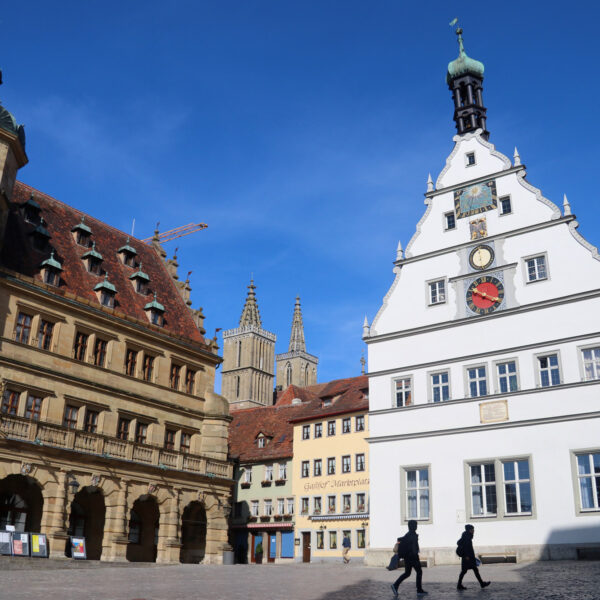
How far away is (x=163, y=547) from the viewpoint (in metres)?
36.7

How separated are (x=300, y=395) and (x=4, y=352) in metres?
51.5

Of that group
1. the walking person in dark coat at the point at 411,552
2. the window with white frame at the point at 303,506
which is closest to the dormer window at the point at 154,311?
the window with white frame at the point at 303,506

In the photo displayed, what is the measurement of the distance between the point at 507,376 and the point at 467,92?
50.3 ft

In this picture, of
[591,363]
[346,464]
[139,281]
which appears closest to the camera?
[591,363]

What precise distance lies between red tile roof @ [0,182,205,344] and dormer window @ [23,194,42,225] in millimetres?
421

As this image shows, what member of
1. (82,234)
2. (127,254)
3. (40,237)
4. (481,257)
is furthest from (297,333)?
(481,257)

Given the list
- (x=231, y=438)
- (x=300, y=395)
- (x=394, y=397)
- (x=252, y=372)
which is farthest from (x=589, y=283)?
(x=252, y=372)

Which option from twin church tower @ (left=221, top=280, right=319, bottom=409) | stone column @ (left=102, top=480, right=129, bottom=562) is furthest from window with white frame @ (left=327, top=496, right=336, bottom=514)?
twin church tower @ (left=221, top=280, right=319, bottom=409)

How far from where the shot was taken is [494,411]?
92.8 ft

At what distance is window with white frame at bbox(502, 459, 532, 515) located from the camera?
26.6 meters

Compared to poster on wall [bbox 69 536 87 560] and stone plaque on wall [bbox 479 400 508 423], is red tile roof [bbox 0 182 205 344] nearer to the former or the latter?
poster on wall [bbox 69 536 87 560]

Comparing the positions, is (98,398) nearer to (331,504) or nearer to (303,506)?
(331,504)

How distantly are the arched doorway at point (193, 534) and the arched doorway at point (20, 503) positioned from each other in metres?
9.64

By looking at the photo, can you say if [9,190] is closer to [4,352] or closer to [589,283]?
[4,352]
